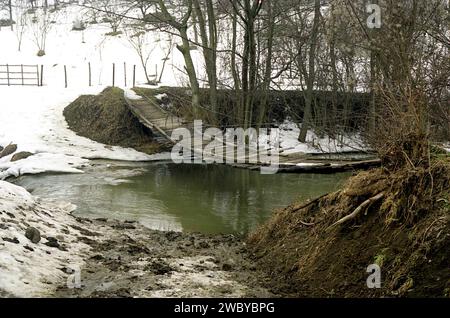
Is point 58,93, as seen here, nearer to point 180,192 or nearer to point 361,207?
point 180,192

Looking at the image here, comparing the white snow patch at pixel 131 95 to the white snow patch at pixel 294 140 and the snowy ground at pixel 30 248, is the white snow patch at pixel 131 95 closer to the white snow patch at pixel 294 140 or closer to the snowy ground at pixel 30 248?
the white snow patch at pixel 294 140

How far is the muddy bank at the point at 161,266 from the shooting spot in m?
5.38

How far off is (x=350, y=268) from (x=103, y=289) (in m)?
2.68

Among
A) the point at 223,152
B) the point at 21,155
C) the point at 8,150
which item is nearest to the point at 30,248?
the point at 223,152

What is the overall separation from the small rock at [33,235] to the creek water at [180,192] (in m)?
3.43

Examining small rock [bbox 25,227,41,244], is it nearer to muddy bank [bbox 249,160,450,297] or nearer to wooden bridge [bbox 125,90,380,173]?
muddy bank [bbox 249,160,450,297]

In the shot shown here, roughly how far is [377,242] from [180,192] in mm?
8706

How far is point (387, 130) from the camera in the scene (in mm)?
6234

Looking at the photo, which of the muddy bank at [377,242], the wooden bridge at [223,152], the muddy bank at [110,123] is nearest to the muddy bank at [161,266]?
the muddy bank at [377,242]

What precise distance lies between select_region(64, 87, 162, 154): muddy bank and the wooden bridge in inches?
22.0

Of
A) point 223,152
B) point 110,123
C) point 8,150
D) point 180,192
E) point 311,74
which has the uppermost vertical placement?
point 311,74

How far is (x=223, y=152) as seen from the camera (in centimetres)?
1291

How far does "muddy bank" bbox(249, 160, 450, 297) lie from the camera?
470 cm
